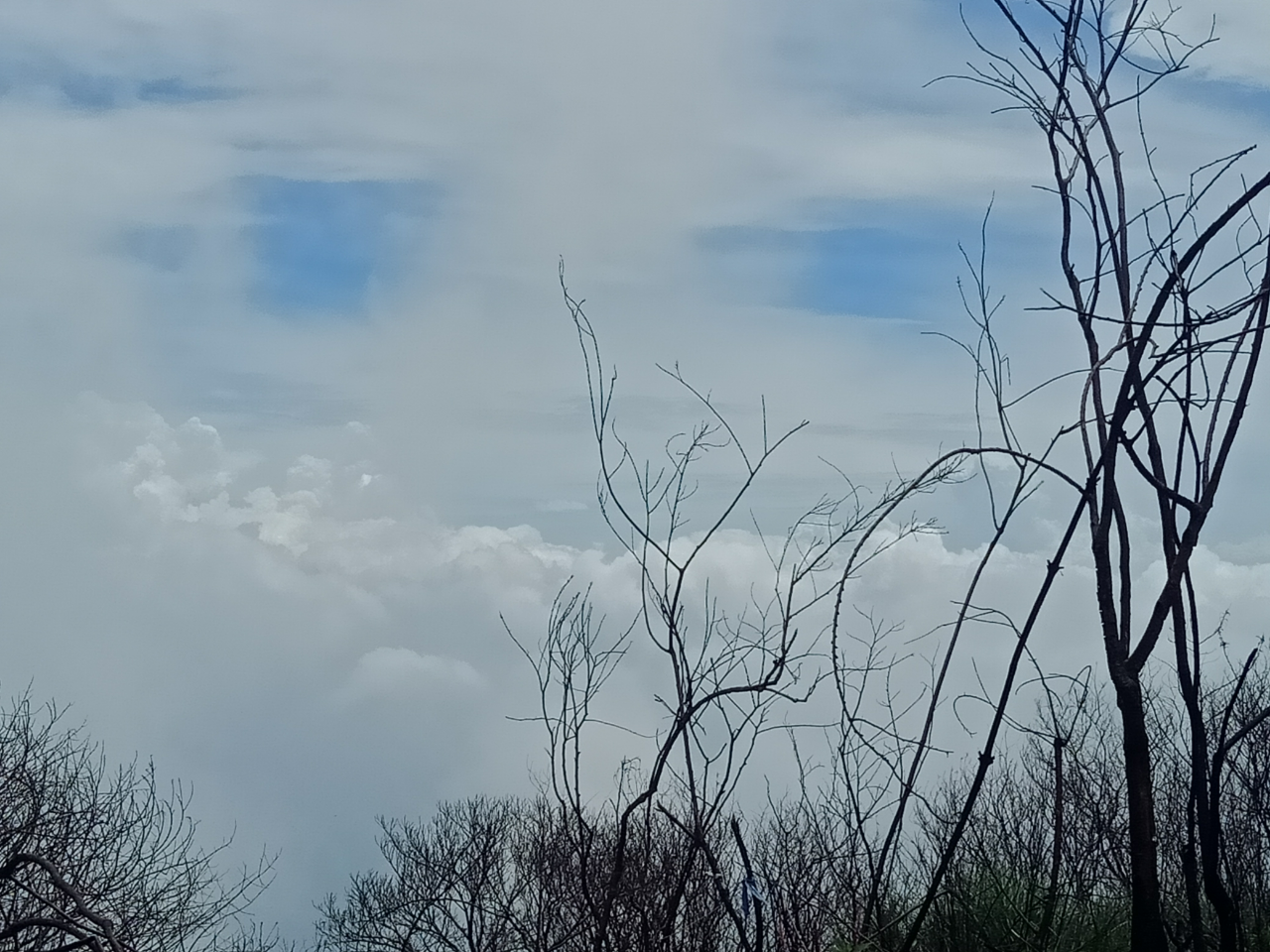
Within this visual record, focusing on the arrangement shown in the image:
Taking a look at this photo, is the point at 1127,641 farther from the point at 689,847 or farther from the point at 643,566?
the point at 643,566

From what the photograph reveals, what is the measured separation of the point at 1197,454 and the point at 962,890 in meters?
1.06

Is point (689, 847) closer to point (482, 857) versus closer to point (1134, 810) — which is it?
point (1134, 810)

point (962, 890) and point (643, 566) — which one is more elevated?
point (643, 566)

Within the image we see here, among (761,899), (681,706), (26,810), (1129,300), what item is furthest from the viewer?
(26,810)

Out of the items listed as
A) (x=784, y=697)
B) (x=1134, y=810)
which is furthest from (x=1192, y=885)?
(x=784, y=697)

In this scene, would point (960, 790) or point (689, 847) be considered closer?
point (689, 847)

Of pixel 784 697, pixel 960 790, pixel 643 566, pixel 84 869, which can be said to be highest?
pixel 960 790

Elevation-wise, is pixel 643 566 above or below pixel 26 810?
below

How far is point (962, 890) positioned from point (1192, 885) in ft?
2.13

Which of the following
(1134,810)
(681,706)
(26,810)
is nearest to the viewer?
(1134,810)

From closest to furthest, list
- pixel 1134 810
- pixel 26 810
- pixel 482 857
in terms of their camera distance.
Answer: pixel 1134 810
pixel 26 810
pixel 482 857

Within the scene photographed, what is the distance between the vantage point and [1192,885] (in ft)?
7.25

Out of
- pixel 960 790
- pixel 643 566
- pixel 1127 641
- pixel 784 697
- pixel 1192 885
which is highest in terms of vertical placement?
pixel 960 790

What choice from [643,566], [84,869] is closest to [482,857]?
[84,869]
